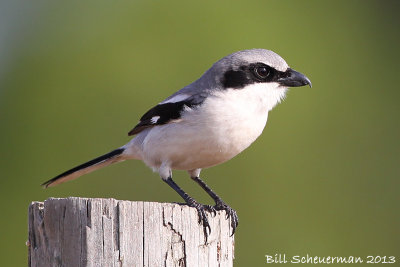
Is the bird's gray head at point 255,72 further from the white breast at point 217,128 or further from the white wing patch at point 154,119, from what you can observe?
the white wing patch at point 154,119

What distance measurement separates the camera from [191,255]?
286cm

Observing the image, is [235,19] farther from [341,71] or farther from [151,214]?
[151,214]

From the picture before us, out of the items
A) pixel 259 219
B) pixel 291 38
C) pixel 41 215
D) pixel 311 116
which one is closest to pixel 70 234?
pixel 41 215

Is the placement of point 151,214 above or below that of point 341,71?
below

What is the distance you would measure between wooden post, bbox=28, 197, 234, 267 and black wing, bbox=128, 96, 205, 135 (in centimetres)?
143

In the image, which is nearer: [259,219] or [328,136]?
[259,219]

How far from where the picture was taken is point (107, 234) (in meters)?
2.62

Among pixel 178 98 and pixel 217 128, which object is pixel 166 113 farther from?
pixel 217 128

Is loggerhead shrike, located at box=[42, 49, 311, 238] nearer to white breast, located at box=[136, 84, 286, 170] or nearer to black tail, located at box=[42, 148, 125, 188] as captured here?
white breast, located at box=[136, 84, 286, 170]

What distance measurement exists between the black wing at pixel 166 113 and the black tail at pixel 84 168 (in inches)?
11.5

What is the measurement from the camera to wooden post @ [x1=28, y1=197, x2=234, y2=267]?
8.53 feet

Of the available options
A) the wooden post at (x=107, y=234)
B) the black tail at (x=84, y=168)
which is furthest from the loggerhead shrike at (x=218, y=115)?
the wooden post at (x=107, y=234)

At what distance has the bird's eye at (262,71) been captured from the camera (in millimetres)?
4234

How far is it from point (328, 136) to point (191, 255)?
3.90 meters
